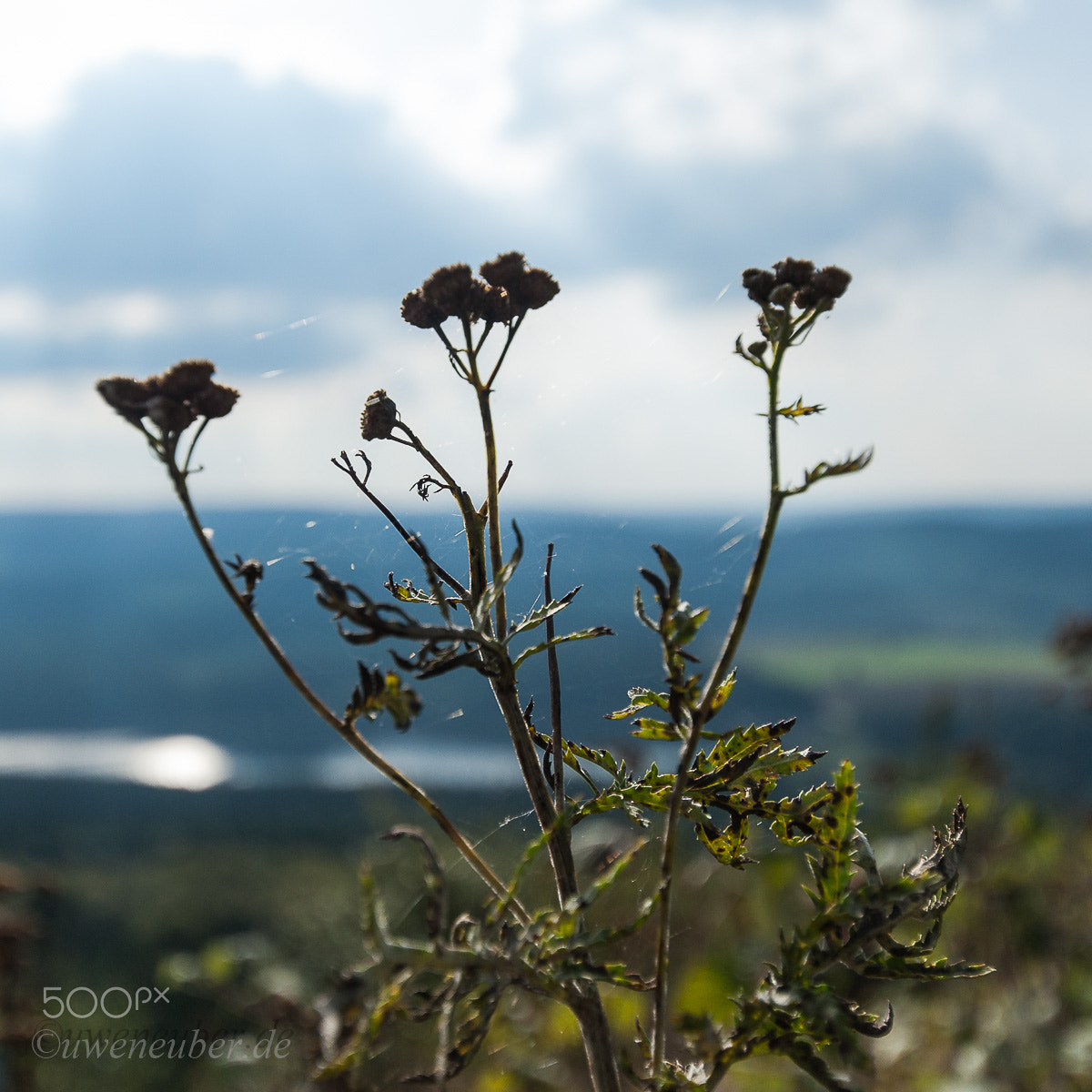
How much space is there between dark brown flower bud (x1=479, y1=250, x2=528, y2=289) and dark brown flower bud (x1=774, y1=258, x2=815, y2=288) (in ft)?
1.18

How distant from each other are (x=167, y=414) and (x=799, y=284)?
800mm

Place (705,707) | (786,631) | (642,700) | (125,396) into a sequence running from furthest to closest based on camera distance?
1. (786,631)
2. (642,700)
3. (125,396)
4. (705,707)

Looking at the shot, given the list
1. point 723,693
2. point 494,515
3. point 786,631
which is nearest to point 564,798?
point 723,693

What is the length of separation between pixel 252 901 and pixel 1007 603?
2901 centimetres

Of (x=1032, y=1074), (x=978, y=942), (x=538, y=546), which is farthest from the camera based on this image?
(x=978, y=942)

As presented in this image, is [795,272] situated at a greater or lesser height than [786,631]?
greater

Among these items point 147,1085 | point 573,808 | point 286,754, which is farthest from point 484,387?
point 286,754

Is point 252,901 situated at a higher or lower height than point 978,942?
lower

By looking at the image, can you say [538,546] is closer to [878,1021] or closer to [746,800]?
[746,800]

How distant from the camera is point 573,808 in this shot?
1.17 m

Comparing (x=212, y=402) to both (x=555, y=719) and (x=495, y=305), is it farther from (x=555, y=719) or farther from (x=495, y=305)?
(x=555, y=719)

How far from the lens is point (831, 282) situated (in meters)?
1.28

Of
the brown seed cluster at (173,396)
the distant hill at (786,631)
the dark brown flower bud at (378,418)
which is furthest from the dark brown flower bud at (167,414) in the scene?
the distant hill at (786,631)

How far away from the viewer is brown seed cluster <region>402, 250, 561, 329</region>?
138 centimetres
